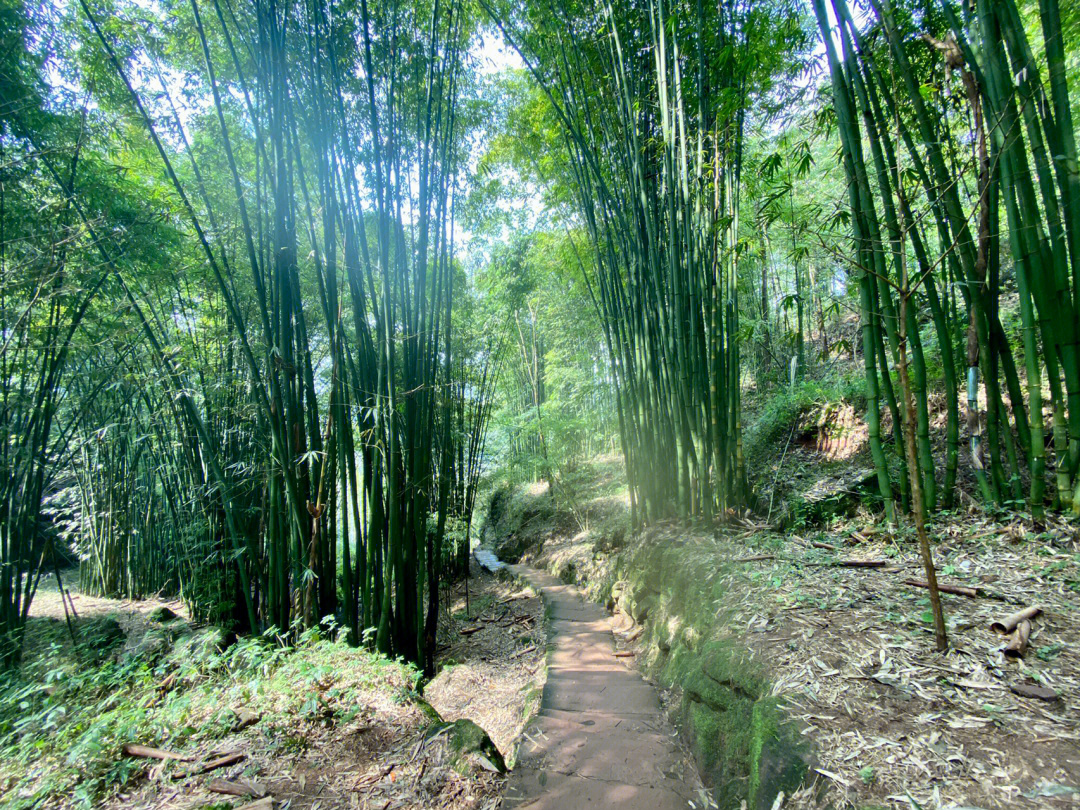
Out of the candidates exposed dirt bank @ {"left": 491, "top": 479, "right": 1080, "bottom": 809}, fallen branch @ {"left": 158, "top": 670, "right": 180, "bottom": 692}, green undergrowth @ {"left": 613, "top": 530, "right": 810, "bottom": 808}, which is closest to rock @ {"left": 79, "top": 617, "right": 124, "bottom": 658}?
fallen branch @ {"left": 158, "top": 670, "right": 180, "bottom": 692}

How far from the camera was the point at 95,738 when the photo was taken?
141 centimetres

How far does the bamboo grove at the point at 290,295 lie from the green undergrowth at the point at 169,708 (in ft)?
1.53

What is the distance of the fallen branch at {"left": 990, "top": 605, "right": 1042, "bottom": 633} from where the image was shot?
129cm

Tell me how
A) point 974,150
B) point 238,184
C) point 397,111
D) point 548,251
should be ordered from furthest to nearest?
point 548,251
point 397,111
point 238,184
point 974,150

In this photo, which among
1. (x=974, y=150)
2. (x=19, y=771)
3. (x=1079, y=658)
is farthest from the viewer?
(x=974, y=150)

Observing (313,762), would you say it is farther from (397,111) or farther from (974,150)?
(974,150)

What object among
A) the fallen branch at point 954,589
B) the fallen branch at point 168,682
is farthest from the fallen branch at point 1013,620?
the fallen branch at point 168,682

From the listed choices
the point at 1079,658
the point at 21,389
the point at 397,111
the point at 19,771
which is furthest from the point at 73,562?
the point at 1079,658

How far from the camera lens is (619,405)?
3471 mm

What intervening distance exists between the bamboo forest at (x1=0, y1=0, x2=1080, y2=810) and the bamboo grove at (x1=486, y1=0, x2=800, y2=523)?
0.03m

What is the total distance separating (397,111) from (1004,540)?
368 cm

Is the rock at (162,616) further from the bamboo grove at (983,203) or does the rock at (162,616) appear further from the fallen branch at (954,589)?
the bamboo grove at (983,203)

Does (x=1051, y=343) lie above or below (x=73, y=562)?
above

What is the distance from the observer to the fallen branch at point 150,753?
4.75ft
